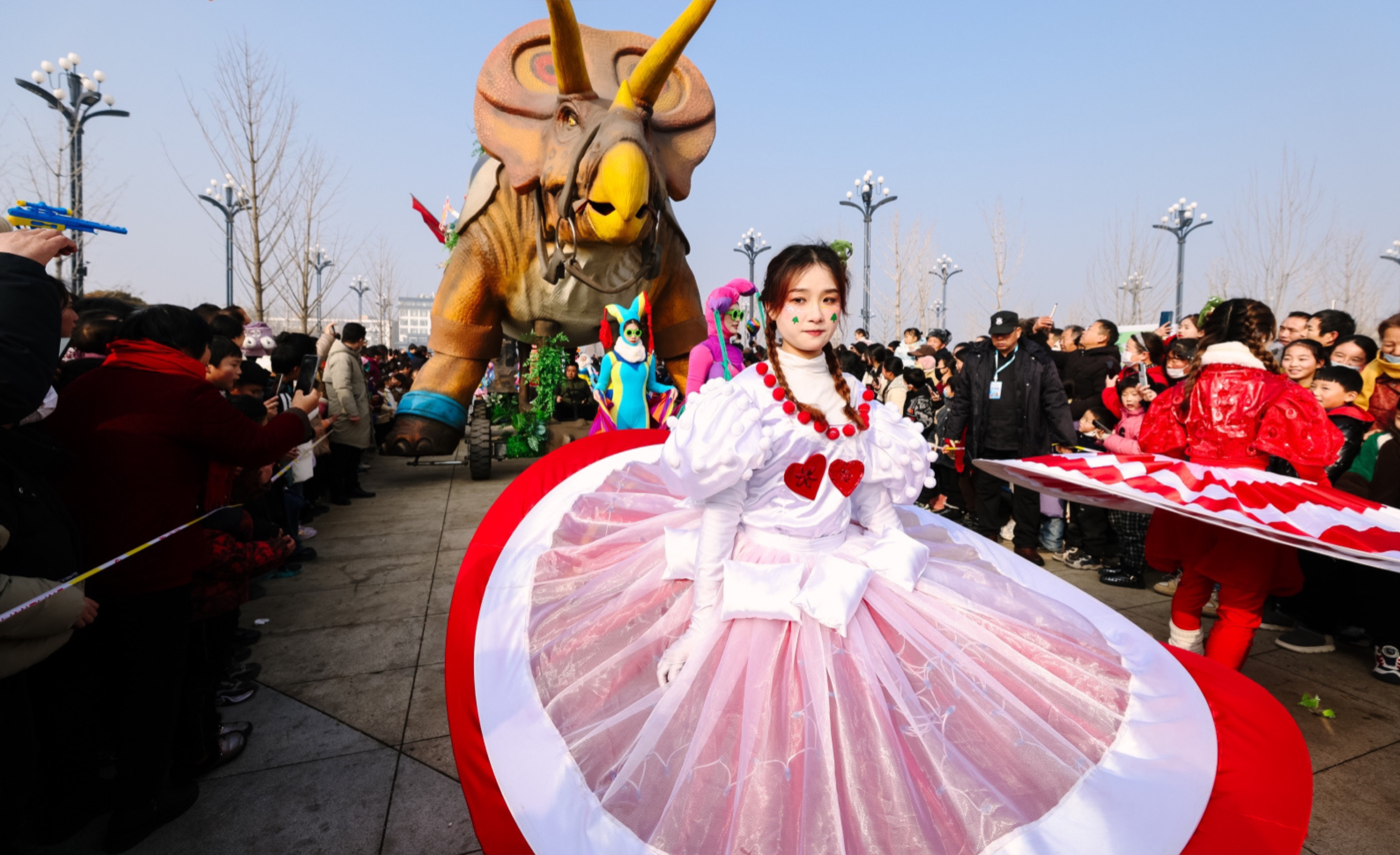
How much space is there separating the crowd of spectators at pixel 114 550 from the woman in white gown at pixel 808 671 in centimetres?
117

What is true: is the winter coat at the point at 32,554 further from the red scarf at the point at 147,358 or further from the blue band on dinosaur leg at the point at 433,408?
the blue band on dinosaur leg at the point at 433,408

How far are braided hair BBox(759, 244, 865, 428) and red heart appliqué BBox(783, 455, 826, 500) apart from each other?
12 centimetres

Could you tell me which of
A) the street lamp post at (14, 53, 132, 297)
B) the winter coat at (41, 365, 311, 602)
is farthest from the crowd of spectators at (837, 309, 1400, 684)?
the street lamp post at (14, 53, 132, 297)

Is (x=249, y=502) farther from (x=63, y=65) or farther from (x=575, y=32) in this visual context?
(x=63, y=65)

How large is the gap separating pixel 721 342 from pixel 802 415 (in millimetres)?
3927

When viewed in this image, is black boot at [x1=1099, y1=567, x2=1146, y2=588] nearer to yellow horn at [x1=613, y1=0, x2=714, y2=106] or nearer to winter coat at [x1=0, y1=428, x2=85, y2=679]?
yellow horn at [x1=613, y1=0, x2=714, y2=106]

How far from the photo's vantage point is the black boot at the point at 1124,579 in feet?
16.0

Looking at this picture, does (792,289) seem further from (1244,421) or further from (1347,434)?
(1347,434)

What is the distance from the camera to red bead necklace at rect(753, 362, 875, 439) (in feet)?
6.19

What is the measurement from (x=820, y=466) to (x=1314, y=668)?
350 cm

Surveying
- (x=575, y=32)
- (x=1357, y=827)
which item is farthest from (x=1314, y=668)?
(x=575, y=32)

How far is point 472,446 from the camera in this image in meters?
8.02

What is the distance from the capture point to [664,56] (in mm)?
3885

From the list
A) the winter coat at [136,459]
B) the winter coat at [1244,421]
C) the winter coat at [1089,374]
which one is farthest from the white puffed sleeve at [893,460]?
the winter coat at [1089,374]
